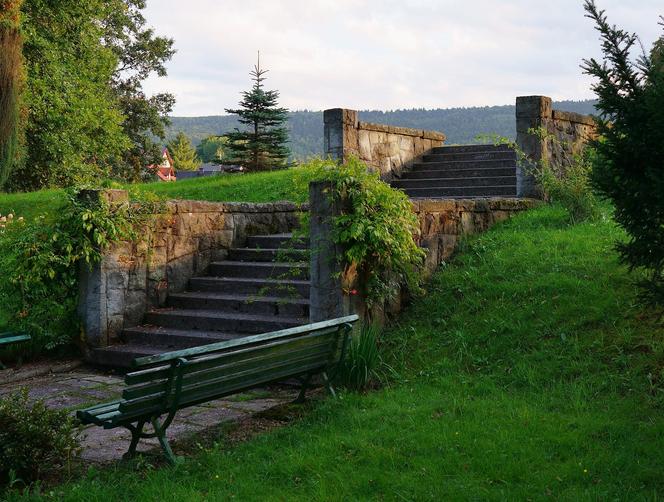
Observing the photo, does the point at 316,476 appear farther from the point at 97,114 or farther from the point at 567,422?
the point at 97,114

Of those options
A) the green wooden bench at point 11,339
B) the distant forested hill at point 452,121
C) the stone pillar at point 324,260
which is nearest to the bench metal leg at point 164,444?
the stone pillar at point 324,260

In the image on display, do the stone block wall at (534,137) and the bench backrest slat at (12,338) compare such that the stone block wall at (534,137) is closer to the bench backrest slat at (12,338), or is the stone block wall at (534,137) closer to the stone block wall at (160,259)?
the stone block wall at (160,259)

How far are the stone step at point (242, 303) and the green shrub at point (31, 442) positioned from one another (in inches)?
133

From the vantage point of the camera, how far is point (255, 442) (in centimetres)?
495

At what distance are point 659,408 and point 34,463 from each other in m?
4.23

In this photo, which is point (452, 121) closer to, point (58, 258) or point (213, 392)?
point (58, 258)

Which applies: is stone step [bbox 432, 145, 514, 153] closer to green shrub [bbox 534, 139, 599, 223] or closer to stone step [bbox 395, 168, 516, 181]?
stone step [bbox 395, 168, 516, 181]

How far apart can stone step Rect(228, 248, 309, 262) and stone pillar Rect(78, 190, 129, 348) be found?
180 centimetres

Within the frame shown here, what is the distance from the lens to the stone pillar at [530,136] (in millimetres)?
11055

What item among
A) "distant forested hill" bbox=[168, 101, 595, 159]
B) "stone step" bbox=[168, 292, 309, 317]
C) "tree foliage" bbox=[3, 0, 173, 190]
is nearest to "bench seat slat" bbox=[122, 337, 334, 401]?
"stone step" bbox=[168, 292, 309, 317]

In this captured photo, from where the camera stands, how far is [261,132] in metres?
19.2

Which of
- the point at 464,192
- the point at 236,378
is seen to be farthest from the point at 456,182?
the point at 236,378

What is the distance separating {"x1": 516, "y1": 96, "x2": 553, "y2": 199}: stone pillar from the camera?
435 inches

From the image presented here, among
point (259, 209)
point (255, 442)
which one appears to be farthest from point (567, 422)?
point (259, 209)
